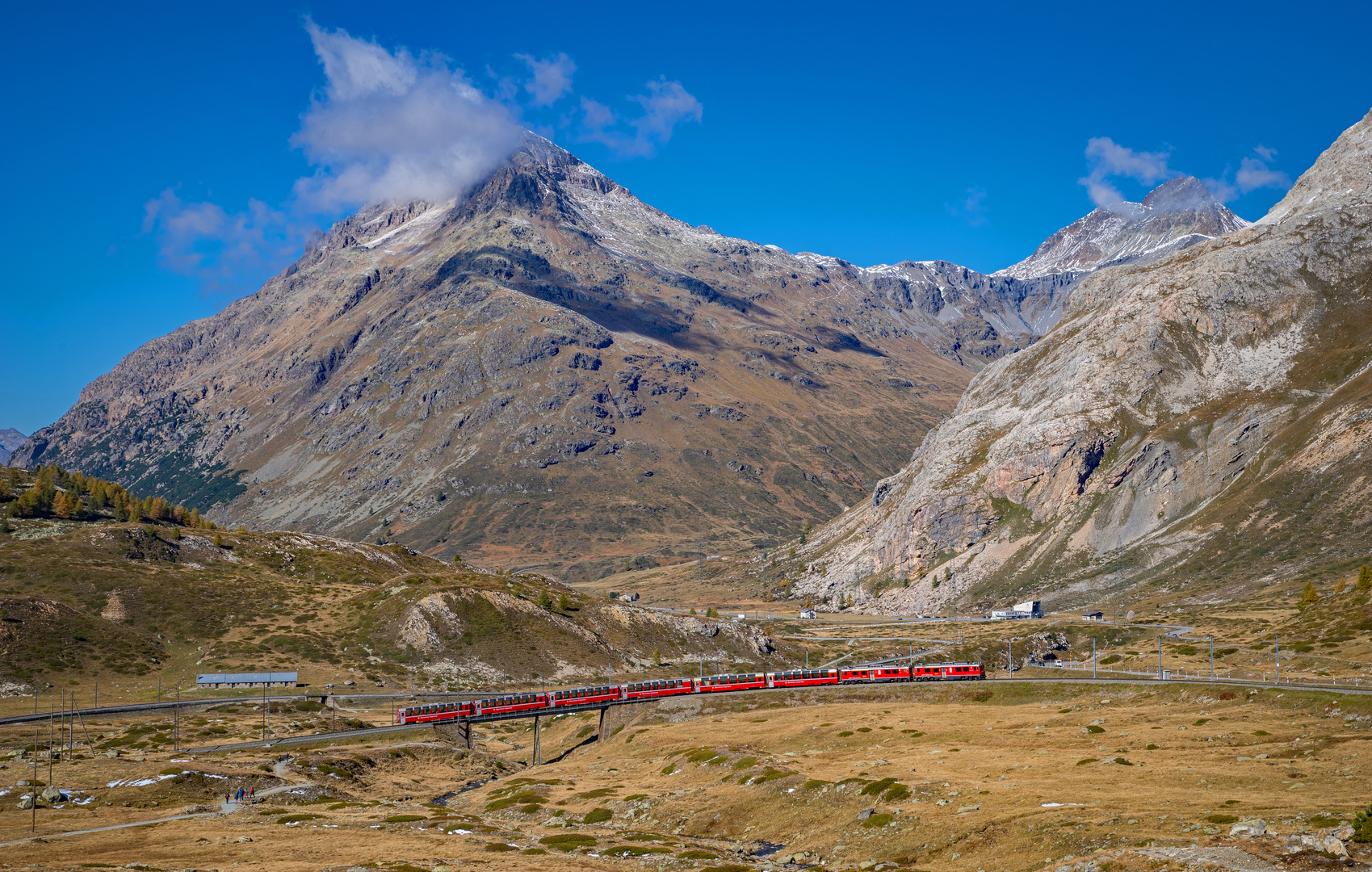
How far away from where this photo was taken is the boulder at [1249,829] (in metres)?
47.7

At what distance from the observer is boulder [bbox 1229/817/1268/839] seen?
47688 millimetres

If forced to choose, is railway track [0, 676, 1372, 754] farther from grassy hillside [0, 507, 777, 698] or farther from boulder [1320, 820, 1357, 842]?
boulder [1320, 820, 1357, 842]

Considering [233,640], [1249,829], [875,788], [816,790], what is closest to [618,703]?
[816,790]

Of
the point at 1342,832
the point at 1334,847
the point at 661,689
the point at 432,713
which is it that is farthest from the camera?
the point at 661,689

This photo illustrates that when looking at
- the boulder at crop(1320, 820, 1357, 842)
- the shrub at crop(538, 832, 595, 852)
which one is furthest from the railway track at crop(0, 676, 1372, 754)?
the boulder at crop(1320, 820, 1357, 842)

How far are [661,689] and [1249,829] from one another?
99.1 m

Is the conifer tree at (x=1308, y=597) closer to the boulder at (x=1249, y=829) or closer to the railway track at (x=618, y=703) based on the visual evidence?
the railway track at (x=618, y=703)

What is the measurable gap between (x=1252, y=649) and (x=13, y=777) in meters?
169

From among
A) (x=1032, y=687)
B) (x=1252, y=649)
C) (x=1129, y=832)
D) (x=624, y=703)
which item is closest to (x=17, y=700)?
(x=624, y=703)

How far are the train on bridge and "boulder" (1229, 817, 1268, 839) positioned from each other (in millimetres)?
93011

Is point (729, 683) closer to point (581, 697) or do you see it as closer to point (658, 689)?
point (658, 689)

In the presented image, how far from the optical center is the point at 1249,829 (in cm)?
4806

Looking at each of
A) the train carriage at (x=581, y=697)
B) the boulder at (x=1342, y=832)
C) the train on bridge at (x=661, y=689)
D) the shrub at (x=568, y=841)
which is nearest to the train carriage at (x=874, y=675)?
the train on bridge at (x=661, y=689)

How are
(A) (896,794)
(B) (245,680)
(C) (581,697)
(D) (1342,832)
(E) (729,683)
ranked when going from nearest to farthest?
(D) (1342,832)
(A) (896,794)
(C) (581,697)
(E) (729,683)
(B) (245,680)
